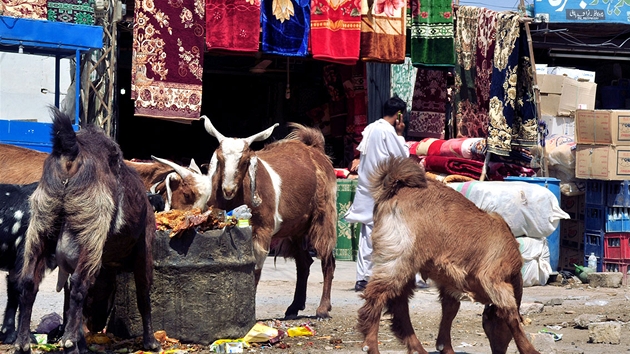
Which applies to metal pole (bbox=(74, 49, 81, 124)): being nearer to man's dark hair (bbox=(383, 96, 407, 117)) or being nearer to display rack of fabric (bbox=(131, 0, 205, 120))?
display rack of fabric (bbox=(131, 0, 205, 120))

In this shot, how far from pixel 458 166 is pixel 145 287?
7.11 meters

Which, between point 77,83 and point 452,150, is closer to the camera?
point 77,83

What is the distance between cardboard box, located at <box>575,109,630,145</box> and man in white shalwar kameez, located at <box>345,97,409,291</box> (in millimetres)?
3221

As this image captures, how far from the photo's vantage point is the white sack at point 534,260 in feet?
35.6

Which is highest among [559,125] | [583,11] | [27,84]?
[583,11]

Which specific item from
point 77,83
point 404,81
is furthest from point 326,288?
point 404,81

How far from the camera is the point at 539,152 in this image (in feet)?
41.5

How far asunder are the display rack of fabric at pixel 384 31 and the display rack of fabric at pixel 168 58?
90.6 inches

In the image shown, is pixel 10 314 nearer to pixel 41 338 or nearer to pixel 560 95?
pixel 41 338

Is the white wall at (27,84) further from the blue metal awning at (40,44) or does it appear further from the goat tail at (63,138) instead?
the goat tail at (63,138)

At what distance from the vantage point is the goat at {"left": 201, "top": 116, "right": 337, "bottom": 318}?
7574 millimetres

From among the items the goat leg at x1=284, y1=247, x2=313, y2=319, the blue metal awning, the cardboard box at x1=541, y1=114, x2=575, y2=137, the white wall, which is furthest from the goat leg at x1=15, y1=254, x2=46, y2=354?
the cardboard box at x1=541, y1=114, x2=575, y2=137

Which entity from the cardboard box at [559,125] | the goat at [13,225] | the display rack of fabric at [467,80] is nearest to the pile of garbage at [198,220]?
the goat at [13,225]

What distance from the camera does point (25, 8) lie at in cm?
1082
